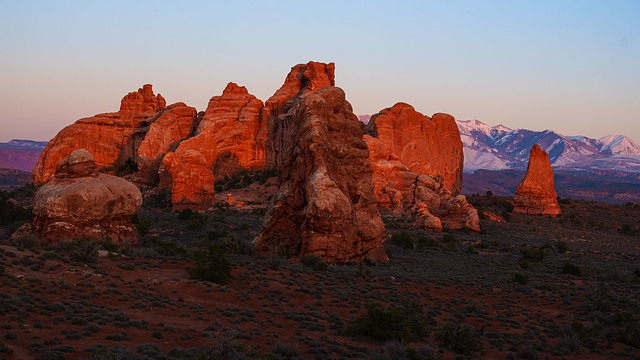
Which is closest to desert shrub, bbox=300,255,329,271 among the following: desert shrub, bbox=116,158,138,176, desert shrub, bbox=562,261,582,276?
desert shrub, bbox=562,261,582,276

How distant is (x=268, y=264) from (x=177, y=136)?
5680 centimetres

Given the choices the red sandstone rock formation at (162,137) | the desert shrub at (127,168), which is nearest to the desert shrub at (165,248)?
the red sandstone rock formation at (162,137)

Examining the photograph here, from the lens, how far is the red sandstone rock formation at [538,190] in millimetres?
71625

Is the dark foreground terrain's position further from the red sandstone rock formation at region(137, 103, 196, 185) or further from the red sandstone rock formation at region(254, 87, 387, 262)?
the red sandstone rock formation at region(137, 103, 196, 185)

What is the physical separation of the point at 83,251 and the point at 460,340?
14334 millimetres

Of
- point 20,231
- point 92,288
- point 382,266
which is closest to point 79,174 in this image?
point 20,231

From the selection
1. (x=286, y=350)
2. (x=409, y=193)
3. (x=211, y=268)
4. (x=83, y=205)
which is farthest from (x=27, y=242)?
(x=409, y=193)

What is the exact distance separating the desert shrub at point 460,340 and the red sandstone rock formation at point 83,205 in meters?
16.7

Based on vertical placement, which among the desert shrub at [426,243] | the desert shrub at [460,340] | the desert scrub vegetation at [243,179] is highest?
the desert scrub vegetation at [243,179]

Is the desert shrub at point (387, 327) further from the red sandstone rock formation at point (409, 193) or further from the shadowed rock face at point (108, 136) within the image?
the shadowed rock face at point (108, 136)

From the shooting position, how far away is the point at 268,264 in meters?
23.1

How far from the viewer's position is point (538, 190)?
7175 centimetres

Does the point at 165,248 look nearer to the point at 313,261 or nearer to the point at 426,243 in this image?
the point at 313,261

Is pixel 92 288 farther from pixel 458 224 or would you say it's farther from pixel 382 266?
pixel 458 224
